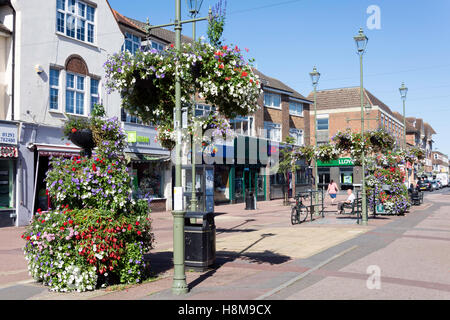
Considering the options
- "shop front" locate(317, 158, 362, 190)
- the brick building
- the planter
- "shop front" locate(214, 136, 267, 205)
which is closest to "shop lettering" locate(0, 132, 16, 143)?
the planter

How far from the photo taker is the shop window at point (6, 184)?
17.1 metres

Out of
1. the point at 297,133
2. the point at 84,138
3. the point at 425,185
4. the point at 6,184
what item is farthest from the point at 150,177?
the point at 425,185

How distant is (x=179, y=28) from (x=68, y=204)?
11.7 feet

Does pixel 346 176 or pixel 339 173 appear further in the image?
pixel 339 173

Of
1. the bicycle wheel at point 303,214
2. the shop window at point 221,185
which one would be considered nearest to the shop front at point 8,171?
the bicycle wheel at point 303,214

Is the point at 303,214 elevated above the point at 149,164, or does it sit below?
below

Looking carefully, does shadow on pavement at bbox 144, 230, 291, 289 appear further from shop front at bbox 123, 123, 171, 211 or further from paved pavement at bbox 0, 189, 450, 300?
shop front at bbox 123, 123, 171, 211

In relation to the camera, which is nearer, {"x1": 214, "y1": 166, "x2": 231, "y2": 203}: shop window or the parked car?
{"x1": 214, "y1": 166, "x2": 231, "y2": 203}: shop window

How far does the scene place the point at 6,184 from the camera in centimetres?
1722

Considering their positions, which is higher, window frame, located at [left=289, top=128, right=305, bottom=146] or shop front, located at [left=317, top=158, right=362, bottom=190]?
window frame, located at [left=289, top=128, right=305, bottom=146]

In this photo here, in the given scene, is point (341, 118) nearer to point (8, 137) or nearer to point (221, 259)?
point (8, 137)

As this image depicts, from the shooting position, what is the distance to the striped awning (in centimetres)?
1645

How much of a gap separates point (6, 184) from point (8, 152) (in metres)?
1.44
